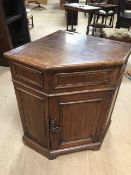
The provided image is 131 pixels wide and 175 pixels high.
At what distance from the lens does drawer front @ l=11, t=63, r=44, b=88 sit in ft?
3.40

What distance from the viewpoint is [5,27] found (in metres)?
2.67

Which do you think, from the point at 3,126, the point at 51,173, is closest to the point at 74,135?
the point at 51,173

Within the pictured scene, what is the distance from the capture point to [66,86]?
3.49 feet

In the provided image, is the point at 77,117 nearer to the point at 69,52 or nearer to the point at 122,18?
the point at 69,52

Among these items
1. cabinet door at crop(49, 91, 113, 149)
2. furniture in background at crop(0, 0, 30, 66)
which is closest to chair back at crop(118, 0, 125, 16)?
furniture in background at crop(0, 0, 30, 66)

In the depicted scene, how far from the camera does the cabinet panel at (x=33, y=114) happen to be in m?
1.19

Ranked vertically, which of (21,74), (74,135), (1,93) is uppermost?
(21,74)

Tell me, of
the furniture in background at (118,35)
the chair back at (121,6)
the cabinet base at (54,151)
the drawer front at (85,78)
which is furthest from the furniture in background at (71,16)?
the drawer front at (85,78)

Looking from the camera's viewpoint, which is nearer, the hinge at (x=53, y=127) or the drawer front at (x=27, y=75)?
the drawer front at (x=27, y=75)

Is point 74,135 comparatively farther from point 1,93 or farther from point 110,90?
point 1,93

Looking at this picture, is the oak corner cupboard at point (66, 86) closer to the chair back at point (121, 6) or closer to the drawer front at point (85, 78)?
the drawer front at point (85, 78)

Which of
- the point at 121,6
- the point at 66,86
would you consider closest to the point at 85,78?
the point at 66,86

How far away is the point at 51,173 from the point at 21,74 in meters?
0.80

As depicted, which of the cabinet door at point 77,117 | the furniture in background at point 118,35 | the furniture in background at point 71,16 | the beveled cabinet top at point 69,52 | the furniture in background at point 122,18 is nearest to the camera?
the beveled cabinet top at point 69,52
